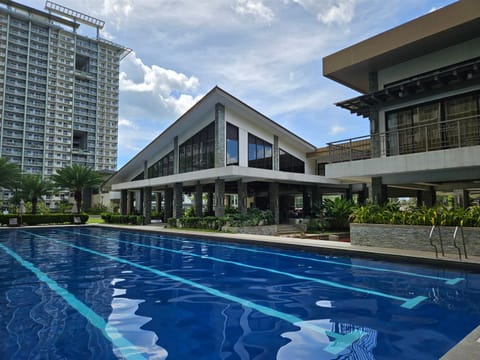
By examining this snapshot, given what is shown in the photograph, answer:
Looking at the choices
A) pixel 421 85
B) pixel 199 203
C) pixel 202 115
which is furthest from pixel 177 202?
pixel 421 85

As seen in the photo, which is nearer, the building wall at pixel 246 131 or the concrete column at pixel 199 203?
the building wall at pixel 246 131

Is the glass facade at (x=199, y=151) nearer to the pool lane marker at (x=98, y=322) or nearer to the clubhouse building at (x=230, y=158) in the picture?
the clubhouse building at (x=230, y=158)

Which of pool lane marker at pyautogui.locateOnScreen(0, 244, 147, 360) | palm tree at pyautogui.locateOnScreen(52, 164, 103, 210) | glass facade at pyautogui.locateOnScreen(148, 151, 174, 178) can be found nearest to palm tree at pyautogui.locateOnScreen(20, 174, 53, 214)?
palm tree at pyautogui.locateOnScreen(52, 164, 103, 210)

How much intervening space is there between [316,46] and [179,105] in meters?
→ 35.8

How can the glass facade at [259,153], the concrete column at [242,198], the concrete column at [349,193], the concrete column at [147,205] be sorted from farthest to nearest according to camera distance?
1. the concrete column at [147,205]
2. the concrete column at [349,193]
3. the glass facade at [259,153]
4. the concrete column at [242,198]

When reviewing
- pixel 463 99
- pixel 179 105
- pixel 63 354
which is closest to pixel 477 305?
pixel 63 354

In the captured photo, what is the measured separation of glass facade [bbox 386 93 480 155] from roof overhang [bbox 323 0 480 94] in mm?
2144

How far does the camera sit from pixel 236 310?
5.71 m

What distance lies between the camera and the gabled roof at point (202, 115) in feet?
66.2

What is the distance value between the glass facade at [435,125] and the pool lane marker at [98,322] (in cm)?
1113

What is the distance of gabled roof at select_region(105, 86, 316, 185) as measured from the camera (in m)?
20.2

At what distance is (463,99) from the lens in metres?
11.8

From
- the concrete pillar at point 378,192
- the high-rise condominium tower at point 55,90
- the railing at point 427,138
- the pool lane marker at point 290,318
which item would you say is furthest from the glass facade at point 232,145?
the high-rise condominium tower at point 55,90

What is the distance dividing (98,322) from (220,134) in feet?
54.9
